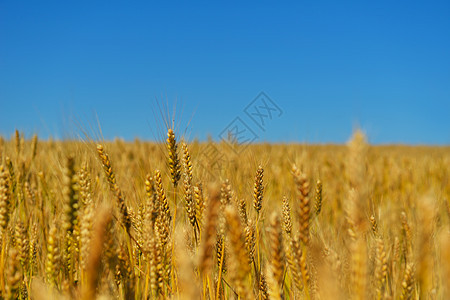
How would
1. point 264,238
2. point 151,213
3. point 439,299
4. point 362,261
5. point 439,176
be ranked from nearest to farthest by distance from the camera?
A: point 362,261
point 151,213
point 439,299
point 264,238
point 439,176

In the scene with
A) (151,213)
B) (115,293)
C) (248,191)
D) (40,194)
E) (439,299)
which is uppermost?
(40,194)

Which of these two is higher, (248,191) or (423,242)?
(248,191)

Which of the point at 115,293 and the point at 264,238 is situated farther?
the point at 264,238

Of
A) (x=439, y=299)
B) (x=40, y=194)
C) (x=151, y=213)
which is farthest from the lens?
(x=40, y=194)

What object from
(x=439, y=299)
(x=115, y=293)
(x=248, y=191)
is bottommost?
(x=439, y=299)

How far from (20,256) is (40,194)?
1259 mm

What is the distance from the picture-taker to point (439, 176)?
4.96 m

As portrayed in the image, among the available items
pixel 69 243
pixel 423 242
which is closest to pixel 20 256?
pixel 69 243

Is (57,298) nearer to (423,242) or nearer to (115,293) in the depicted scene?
(115,293)

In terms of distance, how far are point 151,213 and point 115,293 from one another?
0.46 meters

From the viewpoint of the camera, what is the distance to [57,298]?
0.94m

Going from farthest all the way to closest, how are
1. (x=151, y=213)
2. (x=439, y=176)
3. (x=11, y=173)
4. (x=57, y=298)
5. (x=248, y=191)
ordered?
(x=439, y=176) → (x=11, y=173) → (x=248, y=191) → (x=151, y=213) → (x=57, y=298)

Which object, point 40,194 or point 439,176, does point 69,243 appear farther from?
point 439,176

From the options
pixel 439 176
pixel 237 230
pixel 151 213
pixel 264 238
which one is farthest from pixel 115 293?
pixel 439 176
